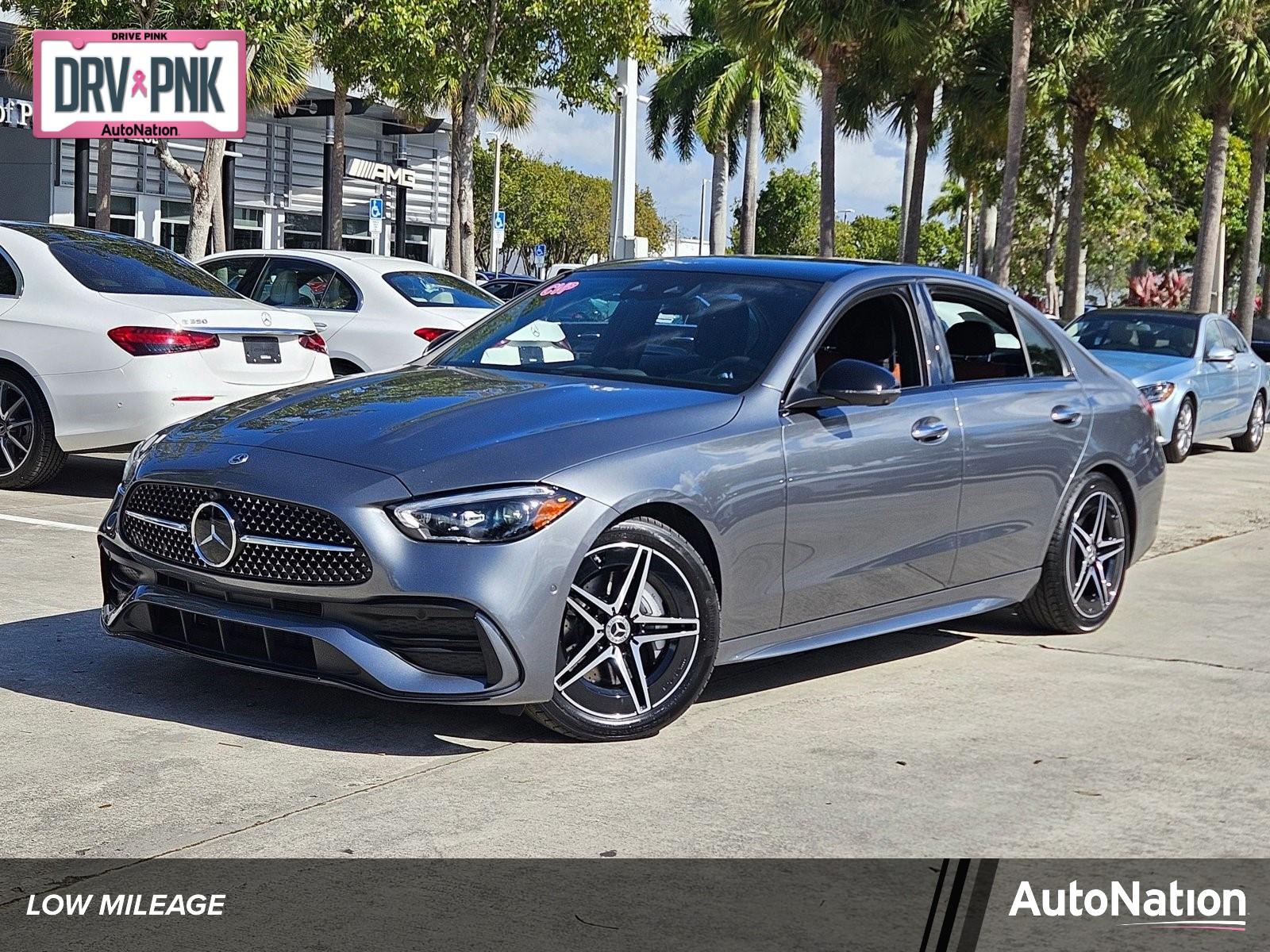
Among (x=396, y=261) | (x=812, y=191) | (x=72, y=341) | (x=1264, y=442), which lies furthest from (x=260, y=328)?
(x=812, y=191)

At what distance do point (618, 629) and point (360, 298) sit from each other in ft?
29.2

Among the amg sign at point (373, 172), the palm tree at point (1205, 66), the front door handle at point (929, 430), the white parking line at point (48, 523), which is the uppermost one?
the palm tree at point (1205, 66)

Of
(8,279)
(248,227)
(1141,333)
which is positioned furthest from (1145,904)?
(248,227)

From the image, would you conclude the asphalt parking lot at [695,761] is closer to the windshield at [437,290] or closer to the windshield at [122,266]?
the windshield at [122,266]

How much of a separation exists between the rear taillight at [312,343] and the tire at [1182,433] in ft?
28.4

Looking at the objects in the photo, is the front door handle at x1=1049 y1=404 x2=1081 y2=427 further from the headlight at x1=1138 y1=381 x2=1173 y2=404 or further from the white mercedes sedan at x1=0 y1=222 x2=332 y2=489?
the headlight at x1=1138 y1=381 x2=1173 y2=404

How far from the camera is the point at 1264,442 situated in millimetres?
19953

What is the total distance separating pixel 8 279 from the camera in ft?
33.7

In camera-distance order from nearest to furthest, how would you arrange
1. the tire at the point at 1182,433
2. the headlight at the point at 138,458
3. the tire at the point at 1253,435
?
1. the headlight at the point at 138,458
2. the tire at the point at 1182,433
3. the tire at the point at 1253,435

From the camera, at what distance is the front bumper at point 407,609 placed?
4859 millimetres

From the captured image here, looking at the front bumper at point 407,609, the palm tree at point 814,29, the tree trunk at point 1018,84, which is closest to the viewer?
the front bumper at point 407,609

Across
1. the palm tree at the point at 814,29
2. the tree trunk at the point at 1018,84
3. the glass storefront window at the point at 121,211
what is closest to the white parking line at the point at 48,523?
the tree trunk at the point at 1018,84

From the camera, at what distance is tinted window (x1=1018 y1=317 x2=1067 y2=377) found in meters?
7.21

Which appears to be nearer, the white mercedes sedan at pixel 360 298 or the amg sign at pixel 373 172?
the white mercedes sedan at pixel 360 298
